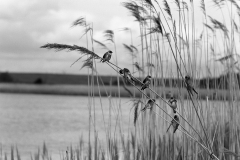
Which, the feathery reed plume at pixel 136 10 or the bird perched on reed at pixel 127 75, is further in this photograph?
the feathery reed plume at pixel 136 10

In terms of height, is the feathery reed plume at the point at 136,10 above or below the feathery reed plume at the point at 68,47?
above

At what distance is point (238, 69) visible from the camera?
16.4 ft

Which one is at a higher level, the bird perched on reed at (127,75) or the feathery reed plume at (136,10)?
the feathery reed plume at (136,10)

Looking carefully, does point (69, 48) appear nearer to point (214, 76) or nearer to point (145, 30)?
point (145, 30)

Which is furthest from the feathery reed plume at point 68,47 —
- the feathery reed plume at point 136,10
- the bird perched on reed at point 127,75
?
the feathery reed plume at point 136,10

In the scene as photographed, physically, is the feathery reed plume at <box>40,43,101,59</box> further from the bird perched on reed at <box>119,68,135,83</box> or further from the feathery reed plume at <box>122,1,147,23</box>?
the feathery reed plume at <box>122,1,147,23</box>

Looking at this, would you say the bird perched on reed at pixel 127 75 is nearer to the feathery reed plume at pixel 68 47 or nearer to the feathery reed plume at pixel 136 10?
the feathery reed plume at pixel 68 47

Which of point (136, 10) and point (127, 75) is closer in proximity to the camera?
point (127, 75)

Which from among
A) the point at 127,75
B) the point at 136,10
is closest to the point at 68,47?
the point at 127,75

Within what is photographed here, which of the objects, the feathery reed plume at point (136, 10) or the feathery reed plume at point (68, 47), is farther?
the feathery reed plume at point (136, 10)

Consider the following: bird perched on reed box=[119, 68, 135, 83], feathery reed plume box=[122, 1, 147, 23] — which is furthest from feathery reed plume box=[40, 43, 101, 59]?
feathery reed plume box=[122, 1, 147, 23]

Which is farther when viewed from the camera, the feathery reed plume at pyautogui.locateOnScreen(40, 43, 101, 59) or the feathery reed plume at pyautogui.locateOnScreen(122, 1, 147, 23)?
the feathery reed plume at pyautogui.locateOnScreen(122, 1, 147, 23)

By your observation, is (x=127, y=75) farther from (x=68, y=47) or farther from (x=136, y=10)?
(x=136, y=10)

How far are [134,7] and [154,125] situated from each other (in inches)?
47.2
